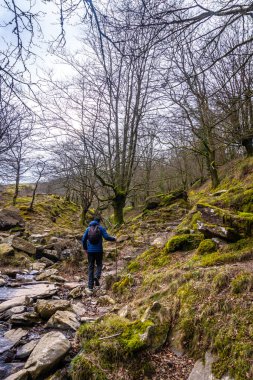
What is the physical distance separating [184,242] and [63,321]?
10.9 feet

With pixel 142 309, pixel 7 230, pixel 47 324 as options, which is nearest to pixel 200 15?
pixel 142 309

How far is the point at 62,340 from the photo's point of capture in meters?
3.42

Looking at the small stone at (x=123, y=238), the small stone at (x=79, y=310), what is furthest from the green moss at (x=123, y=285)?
the small stone at (x=123, y=238)

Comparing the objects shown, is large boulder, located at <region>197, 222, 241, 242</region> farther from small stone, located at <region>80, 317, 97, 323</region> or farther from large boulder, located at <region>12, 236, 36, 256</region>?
large boulder, located at <region>12, 236, 36, 256</region>

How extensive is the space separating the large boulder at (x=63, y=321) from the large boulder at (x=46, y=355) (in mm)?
663

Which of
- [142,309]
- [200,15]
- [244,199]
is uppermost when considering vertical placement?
[200,15]

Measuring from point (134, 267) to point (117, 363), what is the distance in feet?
12.4

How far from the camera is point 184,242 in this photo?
642 cm

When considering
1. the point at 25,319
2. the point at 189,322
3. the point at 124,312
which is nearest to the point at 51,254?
the point at 25,319

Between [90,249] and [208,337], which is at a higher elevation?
[90,249]

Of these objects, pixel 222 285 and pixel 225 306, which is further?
pixel 222 285

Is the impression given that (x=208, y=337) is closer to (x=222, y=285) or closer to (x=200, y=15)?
(x=222, y=285)

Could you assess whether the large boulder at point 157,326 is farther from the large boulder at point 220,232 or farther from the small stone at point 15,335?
the large boulder at point 220,232

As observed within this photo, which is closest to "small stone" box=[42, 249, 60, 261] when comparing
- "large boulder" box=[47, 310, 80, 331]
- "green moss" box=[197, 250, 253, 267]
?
"large boulder" box=[47, 310, 80, 331]
